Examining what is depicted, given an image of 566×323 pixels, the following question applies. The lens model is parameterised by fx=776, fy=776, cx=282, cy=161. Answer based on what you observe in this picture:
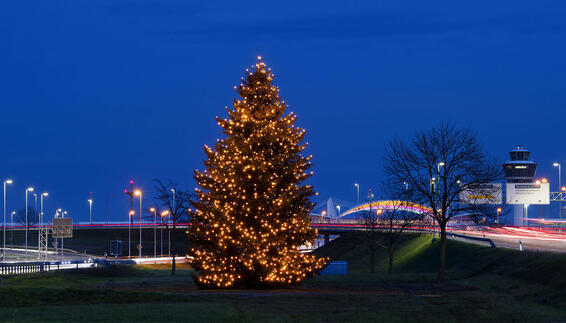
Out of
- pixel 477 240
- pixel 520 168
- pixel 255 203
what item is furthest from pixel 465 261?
pixel 520 168

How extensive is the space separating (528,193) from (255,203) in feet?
412

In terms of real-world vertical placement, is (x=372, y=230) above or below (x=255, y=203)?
below

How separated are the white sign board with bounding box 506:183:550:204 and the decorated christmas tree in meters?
121

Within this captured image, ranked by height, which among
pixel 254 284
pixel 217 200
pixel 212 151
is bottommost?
pixel 254 284

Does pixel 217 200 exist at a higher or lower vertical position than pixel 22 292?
higher

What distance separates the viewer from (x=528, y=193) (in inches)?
5974

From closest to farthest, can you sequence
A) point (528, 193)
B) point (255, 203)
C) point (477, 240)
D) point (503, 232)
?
point (255, 203) < point (477, 240) < point (503, 232) < point (528, 193)

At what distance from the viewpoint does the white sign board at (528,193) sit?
150875 mm

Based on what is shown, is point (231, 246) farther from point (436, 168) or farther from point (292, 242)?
point (436, 168)

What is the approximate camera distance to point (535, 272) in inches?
1535

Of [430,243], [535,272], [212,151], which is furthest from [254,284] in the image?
[430,243]

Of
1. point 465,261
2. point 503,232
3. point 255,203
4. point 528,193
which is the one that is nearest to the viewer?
point 255,203

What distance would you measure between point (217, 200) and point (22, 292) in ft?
32.4

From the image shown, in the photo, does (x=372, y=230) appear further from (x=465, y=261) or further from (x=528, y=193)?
(x=528, y=193)
